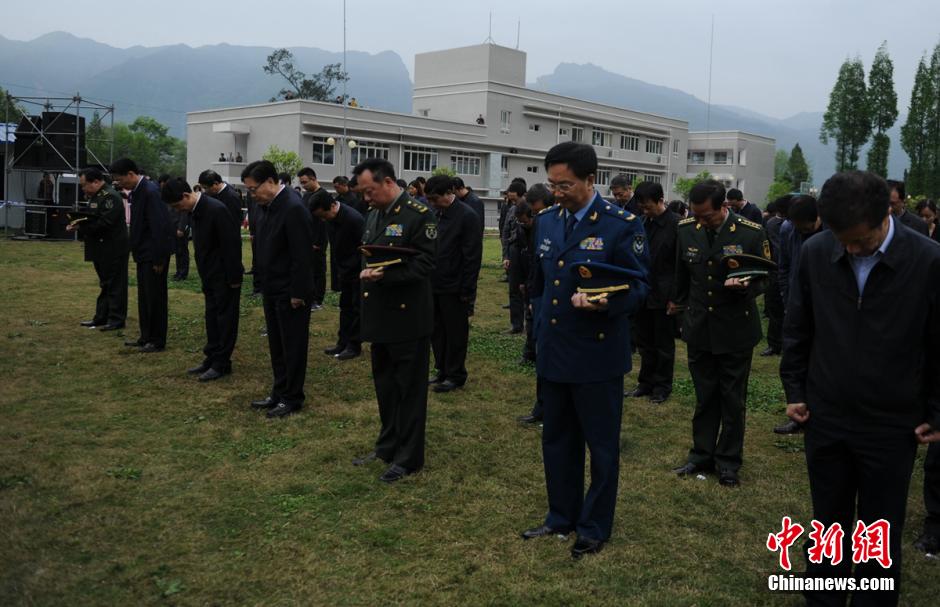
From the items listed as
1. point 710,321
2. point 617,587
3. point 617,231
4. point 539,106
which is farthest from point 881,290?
point 539,106

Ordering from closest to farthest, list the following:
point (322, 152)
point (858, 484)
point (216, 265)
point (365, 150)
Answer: point (858, 484) → point (216, 265) → point (322, 152) → point (365, 150)

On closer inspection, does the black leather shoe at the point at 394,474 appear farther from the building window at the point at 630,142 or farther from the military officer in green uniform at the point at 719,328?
the building window at the point at 630,142

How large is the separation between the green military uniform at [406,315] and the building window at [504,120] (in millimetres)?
56247

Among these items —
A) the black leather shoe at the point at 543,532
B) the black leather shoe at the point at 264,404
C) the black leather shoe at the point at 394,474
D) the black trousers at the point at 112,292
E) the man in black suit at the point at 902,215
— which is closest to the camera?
the black leather shoe at the point at 543,532

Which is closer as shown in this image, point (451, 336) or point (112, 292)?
point (451, 336)

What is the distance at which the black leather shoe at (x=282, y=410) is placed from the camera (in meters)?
6.64

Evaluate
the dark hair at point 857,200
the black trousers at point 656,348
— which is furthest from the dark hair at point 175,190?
the dark hair at point 857,200

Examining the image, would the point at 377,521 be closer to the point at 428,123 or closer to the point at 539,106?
the point at 428,123

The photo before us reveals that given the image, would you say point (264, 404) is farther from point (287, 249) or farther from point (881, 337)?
point (881, 337)

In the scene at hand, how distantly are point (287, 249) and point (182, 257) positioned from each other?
30.7ft

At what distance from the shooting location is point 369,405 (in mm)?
7074

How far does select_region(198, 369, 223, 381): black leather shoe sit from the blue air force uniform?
4.76 meters

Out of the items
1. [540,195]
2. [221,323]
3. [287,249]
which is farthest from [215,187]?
[540,195]

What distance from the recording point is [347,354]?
359 inches
